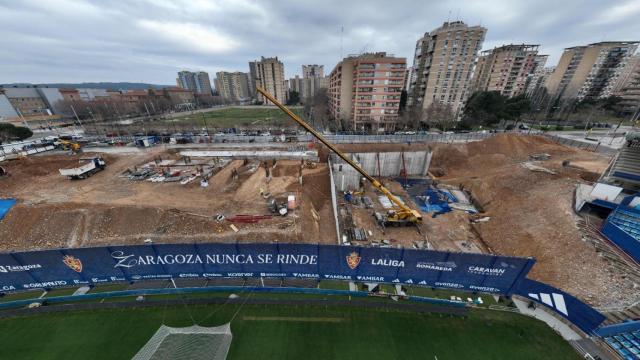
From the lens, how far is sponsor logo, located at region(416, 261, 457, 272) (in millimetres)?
10914

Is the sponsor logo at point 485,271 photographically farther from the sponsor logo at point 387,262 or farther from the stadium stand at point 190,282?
the stadium stand at point 190,282

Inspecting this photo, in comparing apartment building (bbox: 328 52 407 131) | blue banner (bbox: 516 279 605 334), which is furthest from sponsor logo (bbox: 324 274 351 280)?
apartment building (bbox: 328 52 407 131)

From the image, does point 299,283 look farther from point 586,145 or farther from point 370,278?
point 586,145

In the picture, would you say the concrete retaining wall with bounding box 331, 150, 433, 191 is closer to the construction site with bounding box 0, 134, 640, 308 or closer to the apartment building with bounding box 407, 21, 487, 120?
the construction site with bounding box 0, 134, 640, 308

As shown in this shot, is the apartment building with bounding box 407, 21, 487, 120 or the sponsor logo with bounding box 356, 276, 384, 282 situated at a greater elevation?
the apartment building with bounding box 407, 21, 487, 120

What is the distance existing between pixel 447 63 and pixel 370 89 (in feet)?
A: 59.8

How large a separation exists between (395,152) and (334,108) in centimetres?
3077

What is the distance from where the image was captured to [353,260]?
444 inches

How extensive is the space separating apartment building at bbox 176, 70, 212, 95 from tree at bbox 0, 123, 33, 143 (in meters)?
149

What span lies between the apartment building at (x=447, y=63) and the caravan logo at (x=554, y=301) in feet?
157

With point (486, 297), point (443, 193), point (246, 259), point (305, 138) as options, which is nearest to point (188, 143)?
point (305, 138)

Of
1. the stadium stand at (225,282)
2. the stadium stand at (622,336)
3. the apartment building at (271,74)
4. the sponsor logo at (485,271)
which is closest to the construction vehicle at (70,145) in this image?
the stadium stand at (225,282)

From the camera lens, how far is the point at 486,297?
11.9m

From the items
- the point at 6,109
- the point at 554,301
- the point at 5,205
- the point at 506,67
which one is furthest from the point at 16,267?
the point at 6,109
